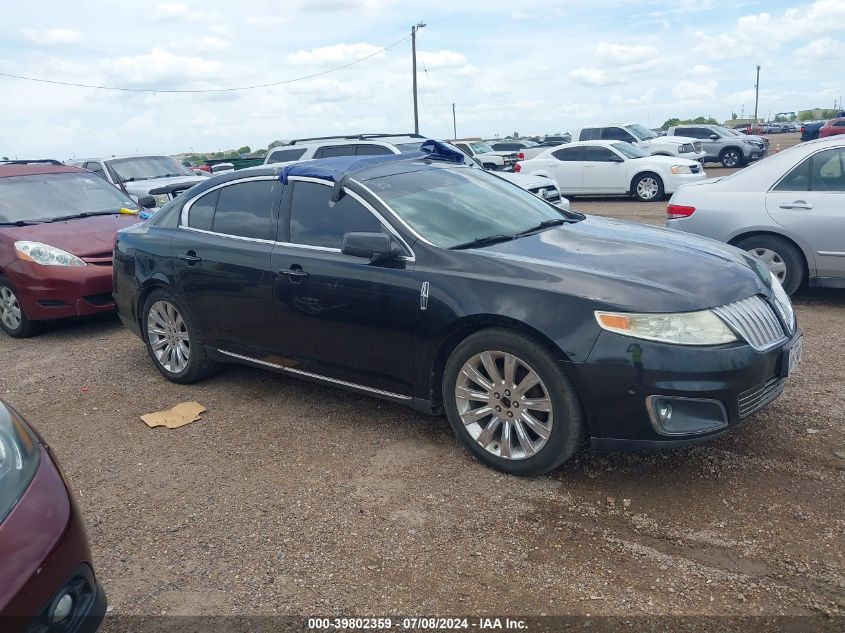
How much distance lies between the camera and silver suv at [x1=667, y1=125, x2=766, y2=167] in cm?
2673

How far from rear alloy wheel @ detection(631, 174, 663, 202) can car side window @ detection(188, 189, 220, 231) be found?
1399cm

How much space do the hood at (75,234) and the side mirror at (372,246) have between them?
159 inches

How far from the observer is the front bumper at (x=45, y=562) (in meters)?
2.05

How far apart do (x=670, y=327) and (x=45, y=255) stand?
604 cm

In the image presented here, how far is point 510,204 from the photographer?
4859mm

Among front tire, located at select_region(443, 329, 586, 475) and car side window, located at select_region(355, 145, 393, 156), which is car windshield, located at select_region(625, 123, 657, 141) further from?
front tire, located at select_region(443, 329, 586, 475)

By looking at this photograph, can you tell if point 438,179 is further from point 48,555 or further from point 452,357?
point 48,555

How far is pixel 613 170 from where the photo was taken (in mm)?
17578

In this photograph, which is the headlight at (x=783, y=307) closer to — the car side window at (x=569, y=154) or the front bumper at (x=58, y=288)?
the front bumper at (x=58, y=288)

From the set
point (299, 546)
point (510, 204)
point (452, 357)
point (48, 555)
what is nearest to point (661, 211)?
point (510, 204)

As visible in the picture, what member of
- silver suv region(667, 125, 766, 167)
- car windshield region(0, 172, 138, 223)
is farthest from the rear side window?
silver suv region(667, 125, 766, 167)

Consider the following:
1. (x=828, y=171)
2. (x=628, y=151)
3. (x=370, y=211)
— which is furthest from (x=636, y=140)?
(x=370, y=211)

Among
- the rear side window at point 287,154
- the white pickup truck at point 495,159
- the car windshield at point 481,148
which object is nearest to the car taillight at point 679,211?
the rear side window at point 287,154

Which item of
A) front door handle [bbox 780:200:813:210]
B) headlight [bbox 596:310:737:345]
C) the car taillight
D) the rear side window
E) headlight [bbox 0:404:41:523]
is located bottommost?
headlight [bbox 0:404:41:523]
